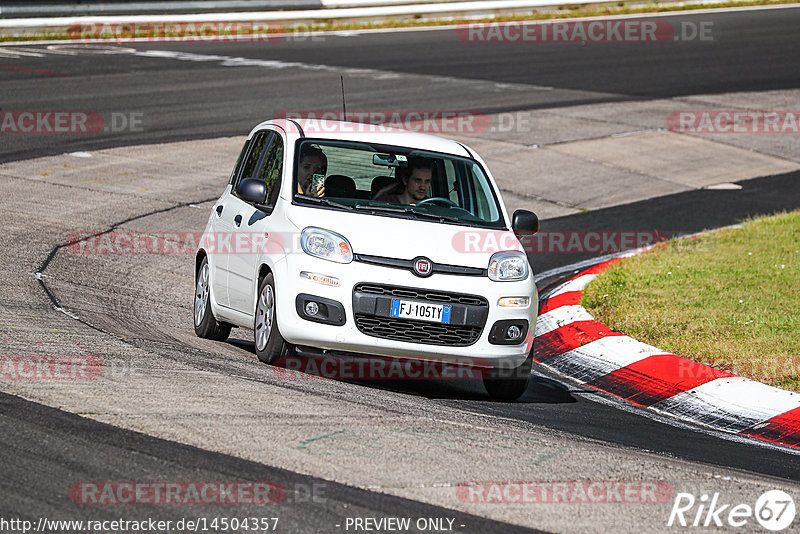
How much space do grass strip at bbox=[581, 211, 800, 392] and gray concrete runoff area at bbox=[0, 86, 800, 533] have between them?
2577 millimetres

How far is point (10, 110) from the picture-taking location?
62.4ft

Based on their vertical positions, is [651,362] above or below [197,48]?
below

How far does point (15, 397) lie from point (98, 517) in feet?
5.27

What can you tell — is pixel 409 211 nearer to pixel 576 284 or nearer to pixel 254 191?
pixel 254 191

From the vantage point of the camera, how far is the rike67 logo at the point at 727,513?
5.20 meters

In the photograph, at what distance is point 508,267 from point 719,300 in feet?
11.2

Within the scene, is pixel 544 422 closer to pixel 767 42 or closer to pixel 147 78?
pixel 147 78

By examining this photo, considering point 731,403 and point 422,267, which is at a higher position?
point 422,267

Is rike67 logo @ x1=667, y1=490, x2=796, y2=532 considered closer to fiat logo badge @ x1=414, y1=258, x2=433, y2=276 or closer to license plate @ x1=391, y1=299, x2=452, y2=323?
license plate @ x1=391, y1=299, x2=452, y2=323

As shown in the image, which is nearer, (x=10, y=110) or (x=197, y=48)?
(x=10, y=110)

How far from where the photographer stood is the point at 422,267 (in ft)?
25.0

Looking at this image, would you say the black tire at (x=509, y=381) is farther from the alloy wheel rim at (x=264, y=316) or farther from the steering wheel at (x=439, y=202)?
the alloy wheel rim at (x=264, y=316)

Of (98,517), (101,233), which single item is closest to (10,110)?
(101,233)

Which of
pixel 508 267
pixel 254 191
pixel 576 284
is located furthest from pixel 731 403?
pixel 576 284
